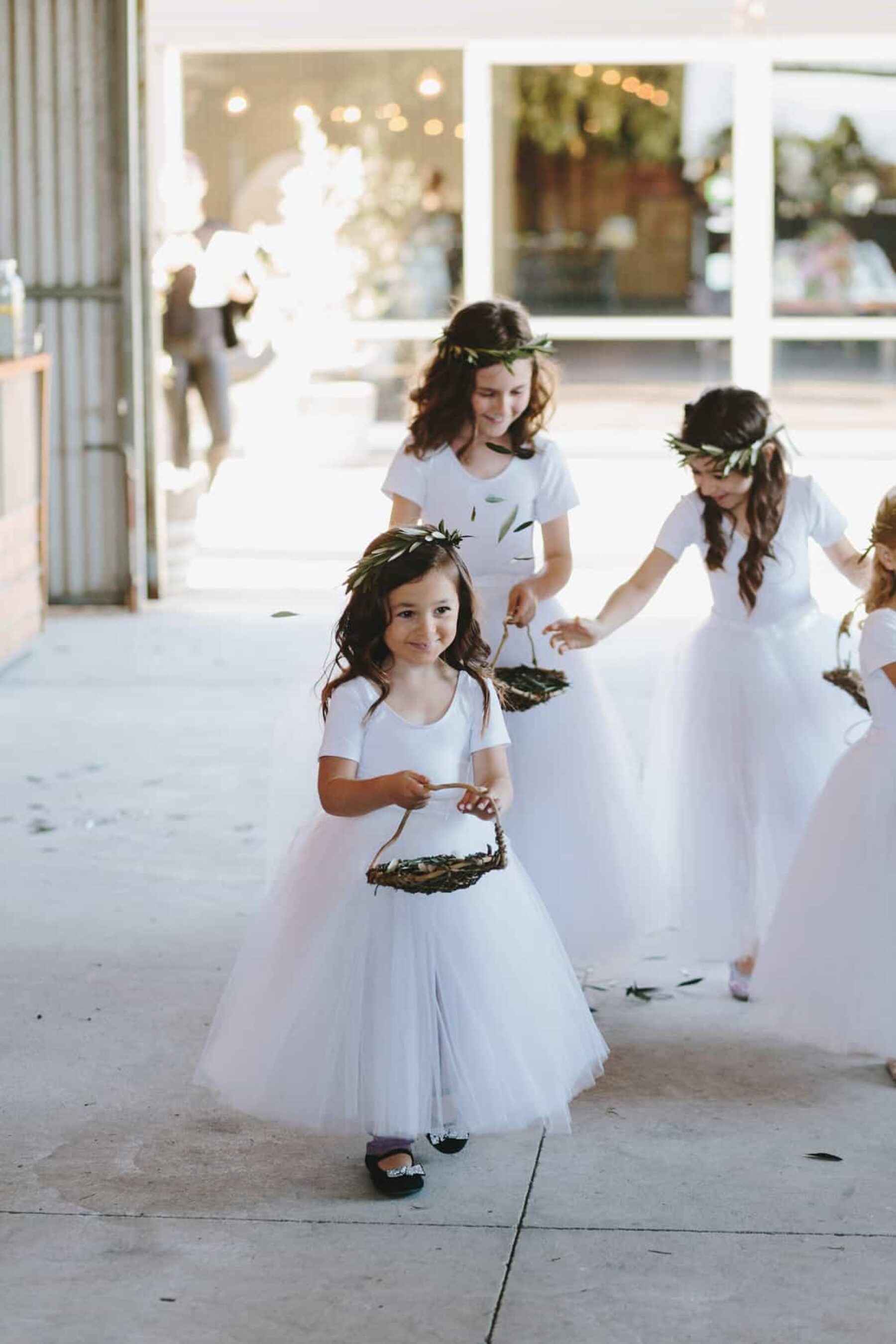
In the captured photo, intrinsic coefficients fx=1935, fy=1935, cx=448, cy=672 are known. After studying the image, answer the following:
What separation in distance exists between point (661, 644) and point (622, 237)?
7360 millimetres

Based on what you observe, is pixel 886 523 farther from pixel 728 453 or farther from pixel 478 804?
pixel 478 804

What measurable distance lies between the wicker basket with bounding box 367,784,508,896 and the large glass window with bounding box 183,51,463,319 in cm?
1211

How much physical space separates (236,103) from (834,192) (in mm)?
4745

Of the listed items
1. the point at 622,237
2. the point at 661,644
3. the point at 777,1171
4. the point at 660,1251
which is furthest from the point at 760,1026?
the point at 622,237

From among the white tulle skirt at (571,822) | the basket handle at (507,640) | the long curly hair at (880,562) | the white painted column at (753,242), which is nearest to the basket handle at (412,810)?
the basket handle at (507,640)

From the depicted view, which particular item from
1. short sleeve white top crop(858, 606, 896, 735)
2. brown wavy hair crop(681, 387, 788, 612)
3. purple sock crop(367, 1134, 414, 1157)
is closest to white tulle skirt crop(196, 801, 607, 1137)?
purple sock crop(367, 1134, 414, 1157)

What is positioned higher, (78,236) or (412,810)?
(78,236)

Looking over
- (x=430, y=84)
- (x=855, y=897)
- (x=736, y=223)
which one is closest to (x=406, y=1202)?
(x=855, y=897)

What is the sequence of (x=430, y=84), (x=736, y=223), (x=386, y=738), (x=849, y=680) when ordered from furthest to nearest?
(x=736, y=223) → (x=430, y=84) → (x=849, y=680) → (x=386, y=738)

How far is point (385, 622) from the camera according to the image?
3.63 metres

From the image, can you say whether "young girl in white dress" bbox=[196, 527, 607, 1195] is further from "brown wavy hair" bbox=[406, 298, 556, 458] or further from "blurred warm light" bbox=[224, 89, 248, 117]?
"blurred warm light" bbox=[224, 89, 248, 117]

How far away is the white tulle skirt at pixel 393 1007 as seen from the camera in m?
3.39

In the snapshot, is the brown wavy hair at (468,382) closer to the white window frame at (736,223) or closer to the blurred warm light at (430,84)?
the white window frame at (736,223)

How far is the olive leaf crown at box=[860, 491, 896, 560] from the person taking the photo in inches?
159
